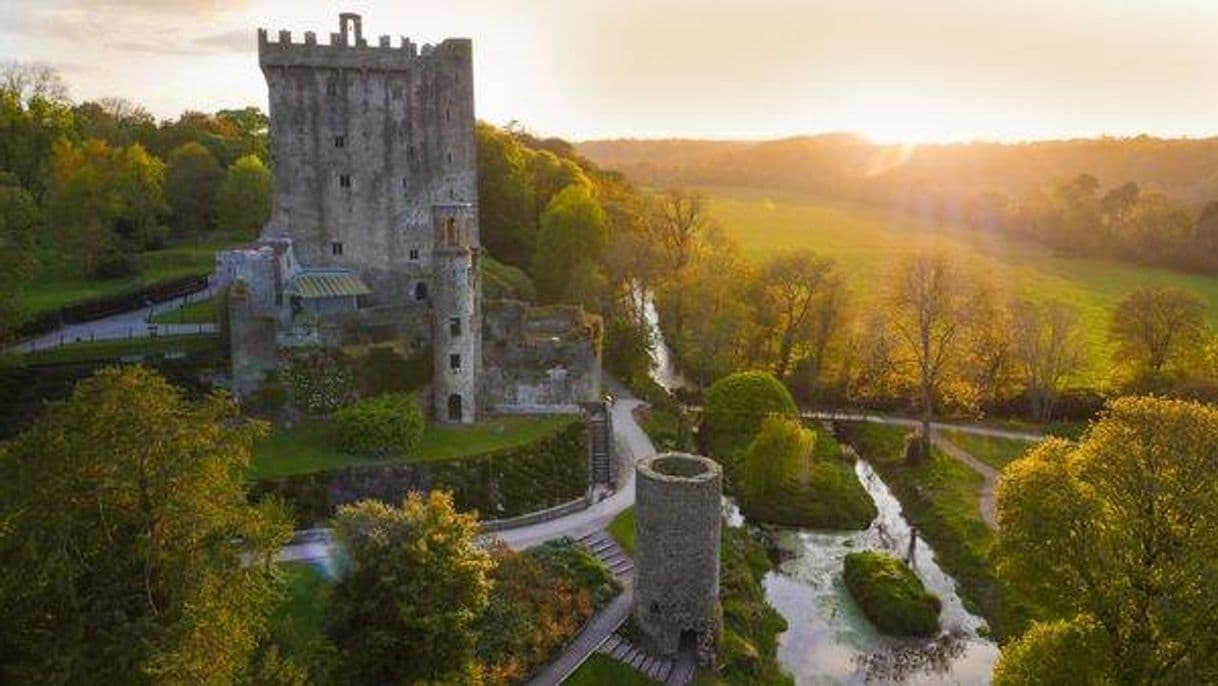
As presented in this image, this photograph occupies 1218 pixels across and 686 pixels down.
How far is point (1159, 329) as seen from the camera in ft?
161

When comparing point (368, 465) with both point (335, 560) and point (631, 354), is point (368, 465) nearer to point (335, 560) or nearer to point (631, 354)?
point (335, 560)

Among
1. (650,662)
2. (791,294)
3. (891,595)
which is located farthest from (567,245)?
(650,662)

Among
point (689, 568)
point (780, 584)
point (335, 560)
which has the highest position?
point (335, 560)

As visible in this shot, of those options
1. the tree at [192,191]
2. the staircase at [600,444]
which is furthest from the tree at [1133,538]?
the tree at [192,191]


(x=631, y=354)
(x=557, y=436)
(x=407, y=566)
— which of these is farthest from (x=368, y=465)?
(x=631, y=354)

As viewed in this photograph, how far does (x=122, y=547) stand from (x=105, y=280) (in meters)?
36.8

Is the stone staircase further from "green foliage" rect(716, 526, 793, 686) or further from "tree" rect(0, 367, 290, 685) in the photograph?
"tree" rect(0, 367, 290, 685)

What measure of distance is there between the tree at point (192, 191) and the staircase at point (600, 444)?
33.4 m

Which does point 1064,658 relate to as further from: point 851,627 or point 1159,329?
point 1159,329

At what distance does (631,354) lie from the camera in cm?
4978

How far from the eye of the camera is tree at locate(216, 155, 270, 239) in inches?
2197

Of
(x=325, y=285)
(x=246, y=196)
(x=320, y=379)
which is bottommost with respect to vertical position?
(x=320, y=379)

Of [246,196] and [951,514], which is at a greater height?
[246,196]

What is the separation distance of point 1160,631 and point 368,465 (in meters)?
23.0
